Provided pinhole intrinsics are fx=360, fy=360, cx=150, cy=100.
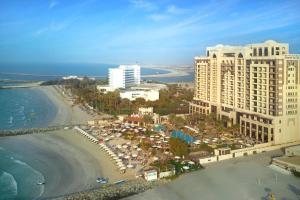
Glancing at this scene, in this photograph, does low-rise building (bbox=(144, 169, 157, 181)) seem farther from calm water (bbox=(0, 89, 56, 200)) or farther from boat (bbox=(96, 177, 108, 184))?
calm water (bbox=(0, 89, 56, 200))

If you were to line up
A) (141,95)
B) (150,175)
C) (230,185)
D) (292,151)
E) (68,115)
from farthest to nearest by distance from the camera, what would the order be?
1. (141,95)
2. (68,115)
3. (292,151)
4. (150,175)
5. (230,185)

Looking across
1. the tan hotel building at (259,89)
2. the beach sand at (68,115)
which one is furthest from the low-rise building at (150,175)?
the beach sand at (68,115)

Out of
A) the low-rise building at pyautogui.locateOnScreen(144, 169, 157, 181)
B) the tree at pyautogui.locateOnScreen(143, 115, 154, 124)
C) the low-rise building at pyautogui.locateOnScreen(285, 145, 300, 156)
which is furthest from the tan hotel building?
the low-rise building at pyautogui.locateOnScreen(144, 169, 157, 181)

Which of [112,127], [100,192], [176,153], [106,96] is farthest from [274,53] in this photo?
[106,96]

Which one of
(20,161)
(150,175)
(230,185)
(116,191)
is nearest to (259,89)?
(230,185)

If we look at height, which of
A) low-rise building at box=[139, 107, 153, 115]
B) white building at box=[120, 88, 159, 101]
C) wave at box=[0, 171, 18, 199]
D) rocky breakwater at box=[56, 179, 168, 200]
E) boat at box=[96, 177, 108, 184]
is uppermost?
white building at box=[120, 88, 159, 101]

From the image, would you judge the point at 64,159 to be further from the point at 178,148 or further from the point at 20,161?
the point at 178,148
